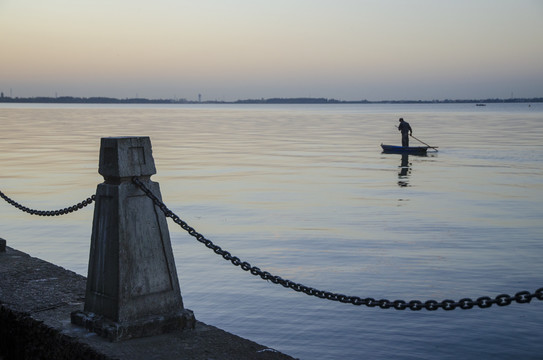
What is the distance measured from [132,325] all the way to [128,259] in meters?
0.45

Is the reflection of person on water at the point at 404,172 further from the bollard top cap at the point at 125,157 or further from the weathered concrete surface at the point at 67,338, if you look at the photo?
the bollard top cap at the point at 125,157

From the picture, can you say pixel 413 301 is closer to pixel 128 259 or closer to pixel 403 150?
pixel 128 259

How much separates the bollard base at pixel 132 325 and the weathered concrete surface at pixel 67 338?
4 cm

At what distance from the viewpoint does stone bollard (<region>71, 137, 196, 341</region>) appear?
14.8 ft

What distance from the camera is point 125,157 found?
4.59 m

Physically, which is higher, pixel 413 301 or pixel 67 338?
pixel 413 301

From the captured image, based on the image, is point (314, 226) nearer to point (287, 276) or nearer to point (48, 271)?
point (287, 276)

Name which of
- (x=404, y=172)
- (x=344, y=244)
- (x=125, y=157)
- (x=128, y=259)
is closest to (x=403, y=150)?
(x=404, y=172)

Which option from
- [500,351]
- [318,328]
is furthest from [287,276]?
[500,351]

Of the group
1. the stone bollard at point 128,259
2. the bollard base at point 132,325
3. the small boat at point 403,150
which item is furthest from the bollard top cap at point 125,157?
the small boat at point 403,150

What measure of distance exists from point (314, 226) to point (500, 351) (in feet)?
23.0

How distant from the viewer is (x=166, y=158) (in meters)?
30.8

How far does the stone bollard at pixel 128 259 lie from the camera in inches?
177

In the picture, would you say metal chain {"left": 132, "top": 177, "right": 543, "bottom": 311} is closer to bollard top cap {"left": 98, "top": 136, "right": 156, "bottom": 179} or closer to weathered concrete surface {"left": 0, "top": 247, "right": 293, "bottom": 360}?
bollard top cap {"left": 98, "top": 136, "right": 156, "bottom": 179}
